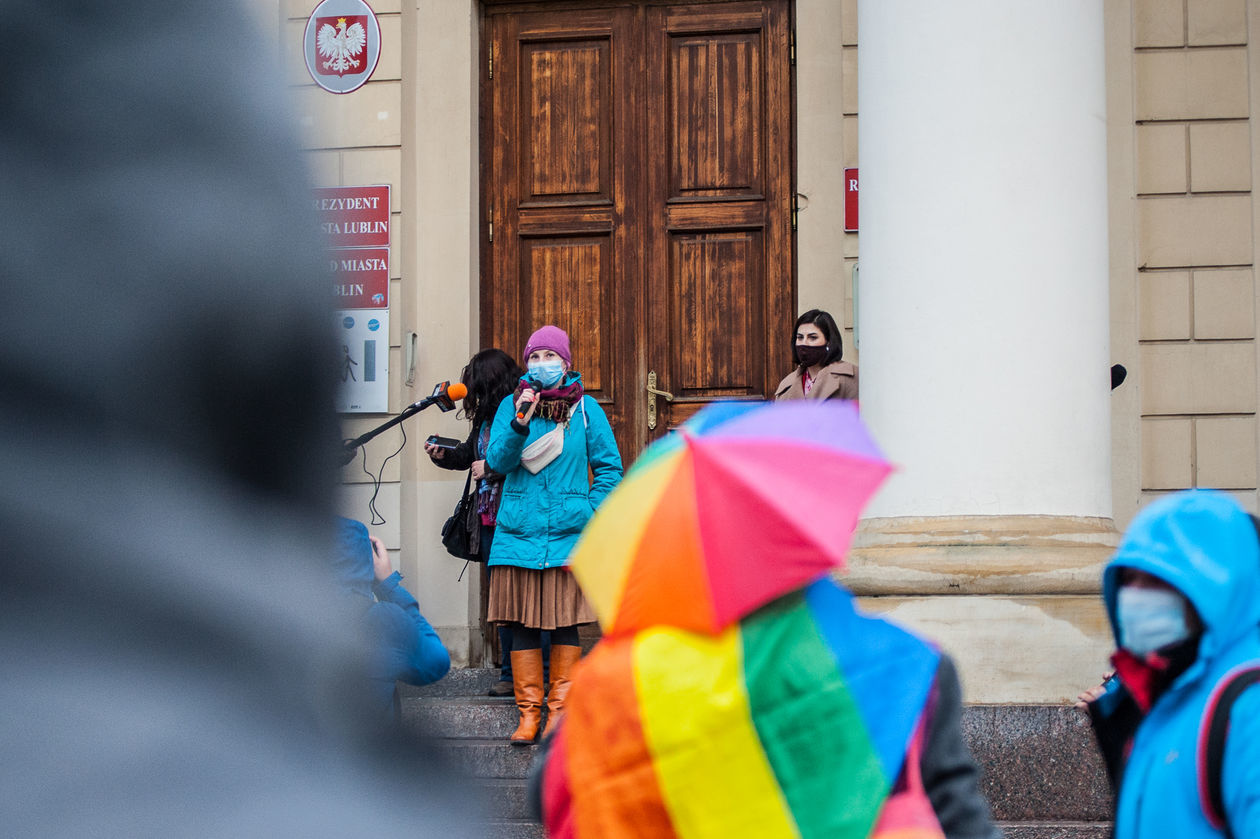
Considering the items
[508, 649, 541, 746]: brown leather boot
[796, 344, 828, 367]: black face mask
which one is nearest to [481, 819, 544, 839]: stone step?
[508, 649, 541, 746]: brown leather boot

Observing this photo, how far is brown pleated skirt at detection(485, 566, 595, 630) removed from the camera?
19.9 ft

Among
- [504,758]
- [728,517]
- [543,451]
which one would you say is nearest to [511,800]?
[504,758]

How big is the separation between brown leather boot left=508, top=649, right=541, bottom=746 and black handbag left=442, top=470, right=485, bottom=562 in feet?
2.78

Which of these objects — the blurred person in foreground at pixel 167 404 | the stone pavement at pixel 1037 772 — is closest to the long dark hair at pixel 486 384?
the stone pavement at pixel 1037 772

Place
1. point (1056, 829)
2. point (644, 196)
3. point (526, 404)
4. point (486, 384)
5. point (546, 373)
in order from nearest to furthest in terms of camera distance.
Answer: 1. point (1056, 829)
2. point (526, 404)
3. point (546, 373)
4. point (486, 384)
5. point (644, 196)

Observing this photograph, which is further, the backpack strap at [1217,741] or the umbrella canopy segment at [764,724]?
the backpack strap at [1217,741]

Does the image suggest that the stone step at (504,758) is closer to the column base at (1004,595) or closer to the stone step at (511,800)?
the stone step at (511,800)

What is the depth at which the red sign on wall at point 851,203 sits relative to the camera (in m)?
7.59

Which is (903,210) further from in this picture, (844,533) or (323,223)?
(323,223)

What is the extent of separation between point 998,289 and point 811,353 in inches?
60.6

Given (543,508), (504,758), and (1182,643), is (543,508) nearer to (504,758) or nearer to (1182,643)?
(504,758)

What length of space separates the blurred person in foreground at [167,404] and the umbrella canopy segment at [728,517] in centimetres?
123

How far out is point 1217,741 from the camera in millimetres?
2203

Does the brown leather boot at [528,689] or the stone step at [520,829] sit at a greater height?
the brown leather boot at [528,689]
